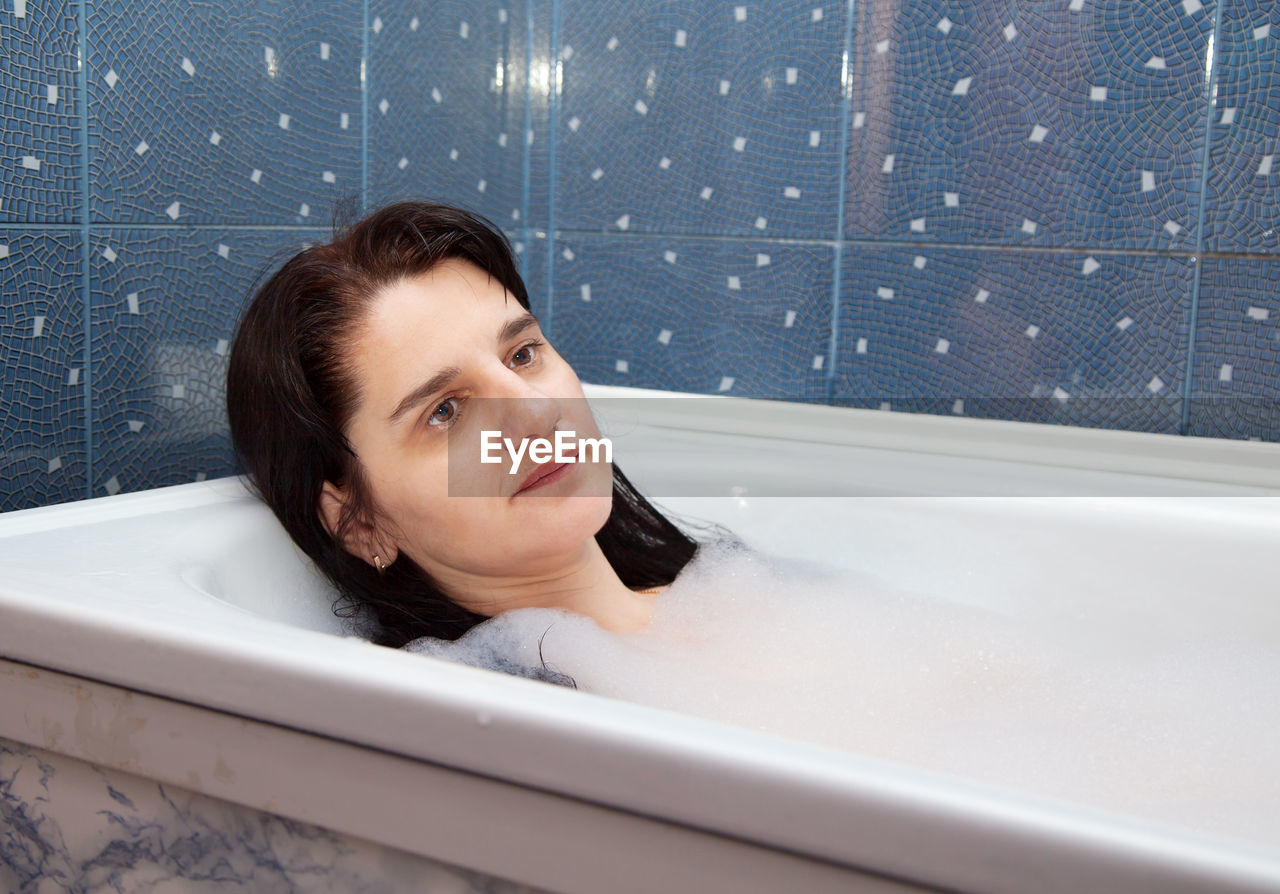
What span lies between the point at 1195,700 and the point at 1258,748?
11 centimetres

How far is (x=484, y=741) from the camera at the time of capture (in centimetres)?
62

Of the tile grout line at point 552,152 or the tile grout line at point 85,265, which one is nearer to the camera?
the tile grout line at point 85,265

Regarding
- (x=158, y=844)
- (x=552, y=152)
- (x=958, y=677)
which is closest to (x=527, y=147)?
(x=552, y=152)

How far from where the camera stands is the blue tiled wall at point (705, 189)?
128cm

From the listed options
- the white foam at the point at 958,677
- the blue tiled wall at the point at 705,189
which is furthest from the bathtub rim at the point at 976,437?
the white foam at the point at 958,677

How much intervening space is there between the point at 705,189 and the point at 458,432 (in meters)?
0.87

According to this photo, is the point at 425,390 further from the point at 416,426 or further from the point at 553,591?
the point at 553,591

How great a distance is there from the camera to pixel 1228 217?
1.42 metres

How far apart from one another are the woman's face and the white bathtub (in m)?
0.17

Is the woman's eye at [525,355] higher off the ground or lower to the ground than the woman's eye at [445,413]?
higher

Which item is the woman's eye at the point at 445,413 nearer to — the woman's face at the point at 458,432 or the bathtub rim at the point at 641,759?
the woman's face at the point at 458,432

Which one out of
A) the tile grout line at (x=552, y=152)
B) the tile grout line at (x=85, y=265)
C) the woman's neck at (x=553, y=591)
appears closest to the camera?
the woman's neck at (x=553, y=591)

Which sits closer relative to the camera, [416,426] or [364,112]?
[416,426]

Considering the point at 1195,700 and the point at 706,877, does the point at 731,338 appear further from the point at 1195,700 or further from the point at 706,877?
the point at 706,877
